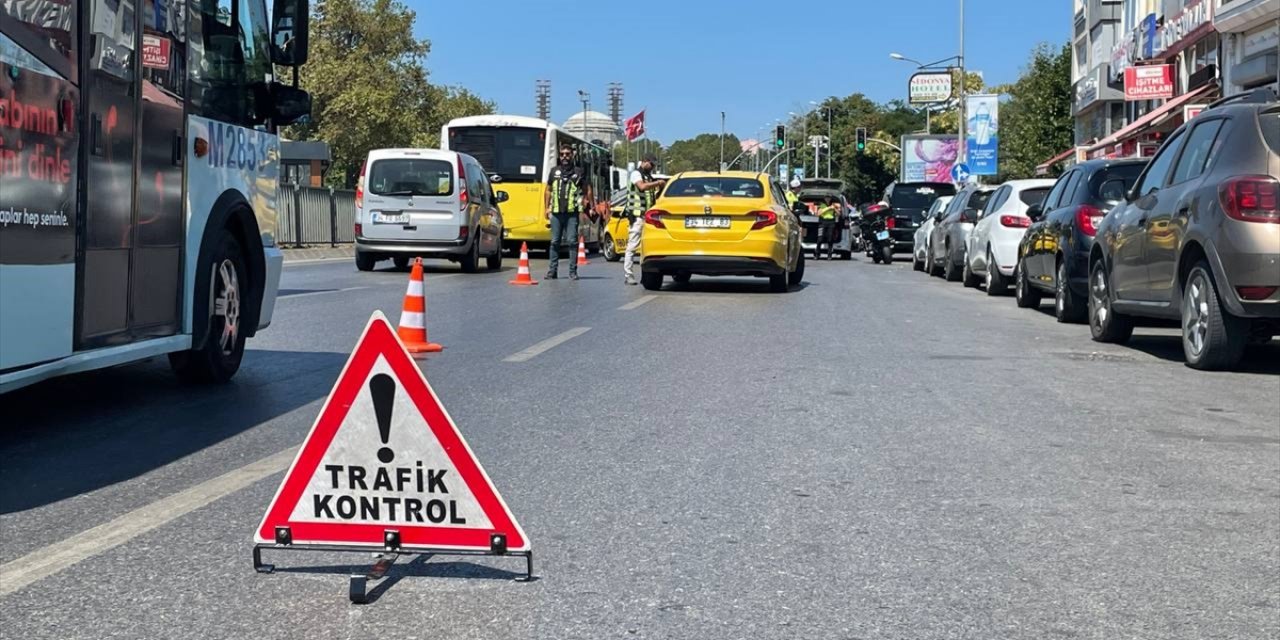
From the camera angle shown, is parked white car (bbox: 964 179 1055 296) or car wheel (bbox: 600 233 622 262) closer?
parked white car (bbox: 964 179 1055 296)

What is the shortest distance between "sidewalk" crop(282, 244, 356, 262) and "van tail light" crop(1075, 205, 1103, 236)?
2109 cm

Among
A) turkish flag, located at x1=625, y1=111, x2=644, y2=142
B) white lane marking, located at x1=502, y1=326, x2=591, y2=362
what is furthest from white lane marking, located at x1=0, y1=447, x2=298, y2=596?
turkish flag, located at x1=625, y1=111, x2=644, y2=142

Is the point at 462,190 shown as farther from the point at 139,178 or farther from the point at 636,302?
Answer: the point at 139,178

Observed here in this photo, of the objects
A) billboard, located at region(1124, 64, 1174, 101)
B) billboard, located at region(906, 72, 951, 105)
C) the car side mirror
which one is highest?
billboard, located at region(906, 72, 951, 105)

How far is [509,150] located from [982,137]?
29123 mm

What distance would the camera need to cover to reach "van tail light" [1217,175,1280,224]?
9.43 metres

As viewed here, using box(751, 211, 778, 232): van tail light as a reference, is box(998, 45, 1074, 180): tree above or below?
above

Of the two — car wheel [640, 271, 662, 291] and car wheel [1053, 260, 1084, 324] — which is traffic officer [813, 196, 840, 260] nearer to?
car wheel [640, 271, 662, 291]

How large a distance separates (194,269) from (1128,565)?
530 centimetres

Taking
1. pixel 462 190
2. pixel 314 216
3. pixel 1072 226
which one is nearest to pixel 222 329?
pixel 1072 226

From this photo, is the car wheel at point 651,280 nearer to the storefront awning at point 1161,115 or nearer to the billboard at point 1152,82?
the storefront awning at point 1161,115

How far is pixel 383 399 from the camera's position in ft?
13.9

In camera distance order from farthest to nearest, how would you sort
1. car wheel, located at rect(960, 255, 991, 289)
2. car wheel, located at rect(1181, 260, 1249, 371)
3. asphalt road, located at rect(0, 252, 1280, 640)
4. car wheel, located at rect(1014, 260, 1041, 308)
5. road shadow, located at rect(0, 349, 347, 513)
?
car wheel, located at rect(960, 255, 991, 289), car wheel, located at rect(1014, 260, 1041, 308), car wheel, located at rect(1181, 260, 1249, 371), road shadow, located at rect(0, 349, 347, 513), asphalt road, located at rect(0, 252, 1280, 640)

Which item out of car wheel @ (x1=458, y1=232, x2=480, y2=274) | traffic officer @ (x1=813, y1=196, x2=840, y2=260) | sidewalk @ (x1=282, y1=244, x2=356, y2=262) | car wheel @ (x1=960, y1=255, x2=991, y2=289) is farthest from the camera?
traffic officer @ (x1=813, y1=196, x2=840, y2=260)
